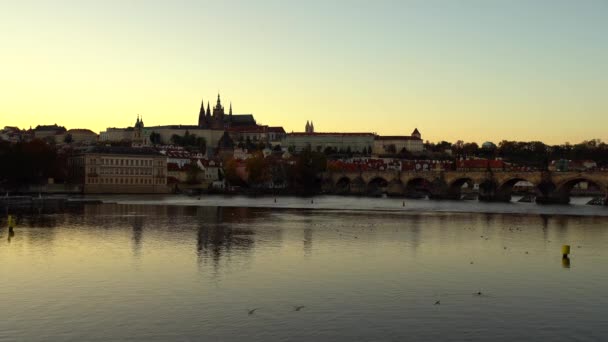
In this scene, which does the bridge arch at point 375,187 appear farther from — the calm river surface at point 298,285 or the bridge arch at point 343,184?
the calm river surface at point 298,285

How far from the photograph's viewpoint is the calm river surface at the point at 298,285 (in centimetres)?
1612

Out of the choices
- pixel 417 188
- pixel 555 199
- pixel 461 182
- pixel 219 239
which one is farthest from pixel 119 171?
pixel 219 239

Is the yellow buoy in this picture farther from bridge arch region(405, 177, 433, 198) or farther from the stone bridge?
bridge arch region(405, 177, 433, 198)

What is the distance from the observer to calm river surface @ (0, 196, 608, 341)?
16.1 metres

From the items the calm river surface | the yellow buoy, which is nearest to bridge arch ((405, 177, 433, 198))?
the calm river surface

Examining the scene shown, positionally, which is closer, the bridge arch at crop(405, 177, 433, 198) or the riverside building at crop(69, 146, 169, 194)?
the bridge arch at crop(405, 177, 433, 198)

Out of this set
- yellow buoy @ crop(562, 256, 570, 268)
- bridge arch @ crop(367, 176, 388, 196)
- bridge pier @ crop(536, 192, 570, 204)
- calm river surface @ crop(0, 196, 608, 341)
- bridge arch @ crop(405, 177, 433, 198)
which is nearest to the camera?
calm river surface @ crop(0, 196, 608, 341)

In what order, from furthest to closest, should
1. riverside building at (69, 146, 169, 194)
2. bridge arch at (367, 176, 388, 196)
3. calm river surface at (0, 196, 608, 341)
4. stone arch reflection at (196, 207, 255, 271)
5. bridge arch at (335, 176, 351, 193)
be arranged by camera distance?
bridge arch at (335, 176, 351, 193)
bridge arch at (367, 176, 388, 196)
riverside building at (69, 146, 169, 194)
stone arch reflection at (196, 207, 255, 271)
calm river surface at (0, 196, 608, 341)

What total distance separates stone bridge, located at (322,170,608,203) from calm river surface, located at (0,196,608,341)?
39.8 metres

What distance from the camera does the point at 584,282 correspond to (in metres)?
22.6

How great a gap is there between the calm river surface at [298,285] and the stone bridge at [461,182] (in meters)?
39.8

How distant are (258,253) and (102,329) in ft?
42.3

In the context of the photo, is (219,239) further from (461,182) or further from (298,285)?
(461,182)

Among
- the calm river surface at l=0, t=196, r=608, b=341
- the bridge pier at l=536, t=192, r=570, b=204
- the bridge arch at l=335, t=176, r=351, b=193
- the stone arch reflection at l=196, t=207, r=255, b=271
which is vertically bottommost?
the calm river surface at l=0, t=196, r=608, b=341
